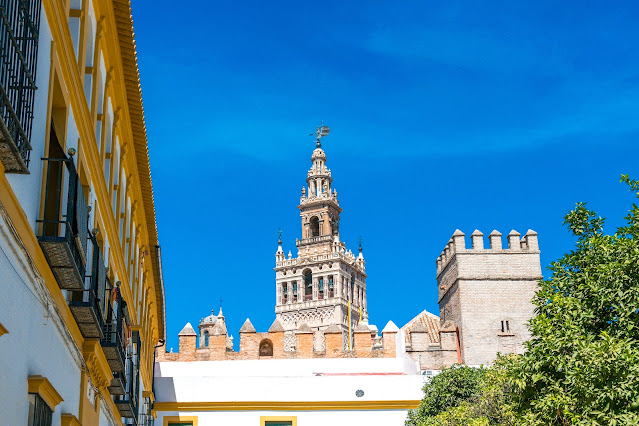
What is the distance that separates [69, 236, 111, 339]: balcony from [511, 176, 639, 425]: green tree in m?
7.52

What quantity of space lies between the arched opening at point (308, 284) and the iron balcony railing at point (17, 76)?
79666mm

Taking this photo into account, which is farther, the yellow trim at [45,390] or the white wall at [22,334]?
the yellow trim at [45,390]

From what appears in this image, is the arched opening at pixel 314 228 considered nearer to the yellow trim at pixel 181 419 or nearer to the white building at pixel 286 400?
the white building at pixel 286 400

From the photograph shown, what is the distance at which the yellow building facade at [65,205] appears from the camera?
6.11 m

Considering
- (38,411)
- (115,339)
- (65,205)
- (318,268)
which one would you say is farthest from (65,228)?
(318,268)

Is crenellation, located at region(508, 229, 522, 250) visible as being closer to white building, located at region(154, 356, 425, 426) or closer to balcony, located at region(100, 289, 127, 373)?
white building, located at region(154, 356, 425, 426)

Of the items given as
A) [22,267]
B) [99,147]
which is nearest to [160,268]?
[99,147]

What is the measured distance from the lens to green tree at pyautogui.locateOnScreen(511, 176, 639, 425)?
43.6 feet

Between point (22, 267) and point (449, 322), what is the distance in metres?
30.7

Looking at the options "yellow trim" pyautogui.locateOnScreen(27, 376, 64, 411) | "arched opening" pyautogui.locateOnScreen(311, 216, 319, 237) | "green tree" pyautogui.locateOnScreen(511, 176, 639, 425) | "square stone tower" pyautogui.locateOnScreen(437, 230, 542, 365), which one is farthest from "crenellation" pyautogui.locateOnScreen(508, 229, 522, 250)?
"arched opening" pyautogui.locateOnScreen(311, 216, 319, 237)

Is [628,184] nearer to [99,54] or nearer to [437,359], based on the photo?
[99,54]

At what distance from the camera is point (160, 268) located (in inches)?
878

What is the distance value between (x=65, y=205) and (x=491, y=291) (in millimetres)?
31156

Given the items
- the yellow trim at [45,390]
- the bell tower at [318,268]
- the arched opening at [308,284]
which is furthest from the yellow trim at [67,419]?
the arched opening at [308,284]
